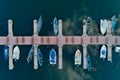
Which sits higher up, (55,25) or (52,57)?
(55,25)

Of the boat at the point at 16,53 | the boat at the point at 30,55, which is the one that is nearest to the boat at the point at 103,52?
the boat at the point at 30,55

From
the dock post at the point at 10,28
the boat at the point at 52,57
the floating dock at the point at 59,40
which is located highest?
the dock post at the point at 10,28

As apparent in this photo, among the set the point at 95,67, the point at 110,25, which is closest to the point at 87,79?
the point at 95,67

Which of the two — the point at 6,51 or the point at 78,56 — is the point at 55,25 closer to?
the point at 78,56

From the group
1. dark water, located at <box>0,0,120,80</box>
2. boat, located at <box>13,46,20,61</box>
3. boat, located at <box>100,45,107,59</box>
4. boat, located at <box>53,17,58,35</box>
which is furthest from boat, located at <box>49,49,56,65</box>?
boat, located at <box>100,45,107,59</box>

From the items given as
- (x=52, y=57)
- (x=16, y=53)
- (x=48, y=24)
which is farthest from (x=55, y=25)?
(x=16, y=53)

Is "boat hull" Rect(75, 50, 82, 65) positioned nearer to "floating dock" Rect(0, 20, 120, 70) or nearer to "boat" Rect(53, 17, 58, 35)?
"floating dock" Rect(0, 20, 120, 70)

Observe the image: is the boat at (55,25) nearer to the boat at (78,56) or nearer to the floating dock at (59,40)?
the floating dock at (59,40)

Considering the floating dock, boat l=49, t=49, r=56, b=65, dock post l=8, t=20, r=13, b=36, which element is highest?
dock post l=8, t=20, r=13, b=36
